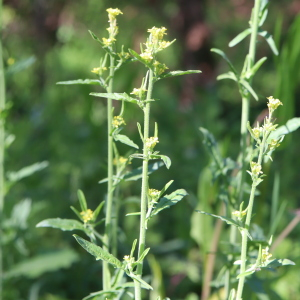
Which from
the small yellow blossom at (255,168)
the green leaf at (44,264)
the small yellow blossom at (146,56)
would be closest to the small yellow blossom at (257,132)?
the small yellow blossom at (255,168)

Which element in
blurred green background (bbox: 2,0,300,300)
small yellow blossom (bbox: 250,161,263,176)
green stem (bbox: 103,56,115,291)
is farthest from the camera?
blurred green background (bbox: 2,0,300,300)

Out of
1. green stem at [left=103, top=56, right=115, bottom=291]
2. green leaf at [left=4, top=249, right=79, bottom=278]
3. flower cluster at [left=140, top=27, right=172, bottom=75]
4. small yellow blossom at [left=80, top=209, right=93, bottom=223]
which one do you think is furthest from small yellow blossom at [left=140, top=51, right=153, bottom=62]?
green leaf at [left=4, top=249, right=79, bottom=278]

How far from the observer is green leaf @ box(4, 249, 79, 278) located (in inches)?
49.8

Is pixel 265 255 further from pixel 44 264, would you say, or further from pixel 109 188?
pixel 44 264

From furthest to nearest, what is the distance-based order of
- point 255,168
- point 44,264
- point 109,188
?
point 44,264 < point 109,188 < point 255,168

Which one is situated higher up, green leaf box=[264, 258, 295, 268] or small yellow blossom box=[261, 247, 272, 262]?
small yellow blossom box=[261, 247, 272, 262]

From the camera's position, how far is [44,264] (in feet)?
4.24

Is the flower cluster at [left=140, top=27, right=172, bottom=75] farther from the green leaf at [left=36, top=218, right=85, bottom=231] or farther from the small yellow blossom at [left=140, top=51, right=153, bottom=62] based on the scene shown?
the green leaf at [left=36, top=218, right=85, bottom=231]

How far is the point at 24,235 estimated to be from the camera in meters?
1.24

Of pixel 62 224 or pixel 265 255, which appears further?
pixel 62 224

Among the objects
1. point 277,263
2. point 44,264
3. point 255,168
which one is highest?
point 255,168

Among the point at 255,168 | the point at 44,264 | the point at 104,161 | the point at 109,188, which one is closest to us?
the point at 255,168

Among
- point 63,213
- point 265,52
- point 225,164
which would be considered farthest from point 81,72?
point 265,52

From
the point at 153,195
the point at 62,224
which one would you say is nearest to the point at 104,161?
the point at 62,224
